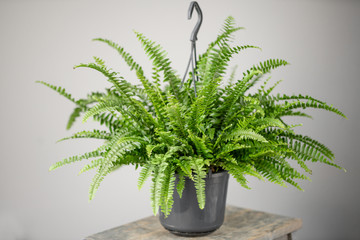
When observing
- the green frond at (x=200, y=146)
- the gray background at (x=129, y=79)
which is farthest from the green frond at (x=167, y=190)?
the gray background at (x=129, y=79)

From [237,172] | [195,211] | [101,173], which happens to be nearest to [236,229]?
[195,211]

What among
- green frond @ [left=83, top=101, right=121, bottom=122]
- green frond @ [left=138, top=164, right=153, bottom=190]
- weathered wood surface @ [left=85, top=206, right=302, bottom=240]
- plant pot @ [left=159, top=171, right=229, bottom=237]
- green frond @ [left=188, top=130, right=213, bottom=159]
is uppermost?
green frond @ [left=83, top=101, right=121, bottom=122]

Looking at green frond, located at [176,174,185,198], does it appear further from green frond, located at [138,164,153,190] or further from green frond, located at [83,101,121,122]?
green frond, located at [83,101,121,122]

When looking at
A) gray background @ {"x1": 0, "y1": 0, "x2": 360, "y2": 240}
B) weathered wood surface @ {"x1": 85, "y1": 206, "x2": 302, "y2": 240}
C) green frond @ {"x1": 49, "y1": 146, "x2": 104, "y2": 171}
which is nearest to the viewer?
green frond @ {"x1": 49, "y1": 146, "x2": 104, "y2": 171}

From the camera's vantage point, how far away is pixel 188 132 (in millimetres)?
1233

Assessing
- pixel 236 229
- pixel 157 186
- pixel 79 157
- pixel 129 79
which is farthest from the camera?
pixel 129 79

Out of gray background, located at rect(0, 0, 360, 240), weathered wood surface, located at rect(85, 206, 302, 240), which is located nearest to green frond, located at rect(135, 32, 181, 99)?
weathered wood surface, located at rect(85, 206, 302, 240)

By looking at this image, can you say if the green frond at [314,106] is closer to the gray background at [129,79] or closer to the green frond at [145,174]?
the green frond at [145,174]

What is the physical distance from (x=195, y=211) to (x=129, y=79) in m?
1.34

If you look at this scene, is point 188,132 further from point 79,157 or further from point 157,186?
point 79,157

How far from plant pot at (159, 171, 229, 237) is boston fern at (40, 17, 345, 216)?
4cm

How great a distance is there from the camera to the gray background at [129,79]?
7.56 feet

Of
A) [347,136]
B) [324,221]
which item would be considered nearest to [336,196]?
[324,221]

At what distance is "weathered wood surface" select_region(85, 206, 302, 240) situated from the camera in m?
1.43
